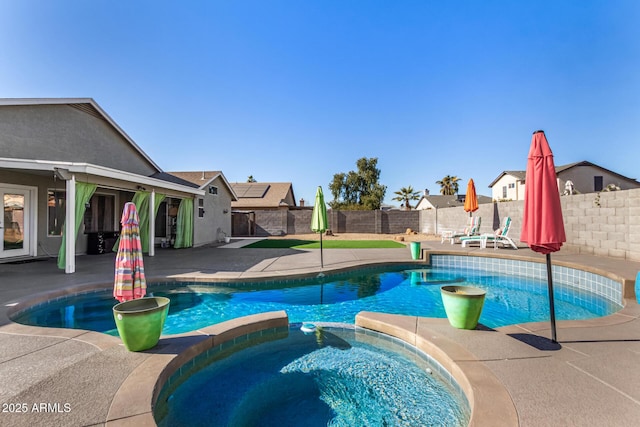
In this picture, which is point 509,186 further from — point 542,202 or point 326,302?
point 542,202

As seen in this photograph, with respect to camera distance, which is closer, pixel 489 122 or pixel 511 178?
pixel 489 122

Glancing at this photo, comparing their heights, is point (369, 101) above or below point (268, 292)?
above

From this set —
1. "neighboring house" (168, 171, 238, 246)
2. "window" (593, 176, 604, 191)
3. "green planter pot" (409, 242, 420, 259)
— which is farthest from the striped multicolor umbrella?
"window" (593, 176, 604, 191)

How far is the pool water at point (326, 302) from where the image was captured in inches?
198

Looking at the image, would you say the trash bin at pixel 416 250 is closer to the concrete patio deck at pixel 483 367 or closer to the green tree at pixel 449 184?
the concrete patio deck at pixel 483 367

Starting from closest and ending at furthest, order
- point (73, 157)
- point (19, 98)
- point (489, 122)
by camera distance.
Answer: point (19, 98) → point (73, 157) → point (489, 122)

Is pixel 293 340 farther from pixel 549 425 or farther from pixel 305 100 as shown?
pixel 305 100

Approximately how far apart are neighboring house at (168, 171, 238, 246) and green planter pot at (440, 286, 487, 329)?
41.7 feet

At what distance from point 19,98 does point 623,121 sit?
22678mm

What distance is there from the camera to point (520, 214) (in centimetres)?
1195

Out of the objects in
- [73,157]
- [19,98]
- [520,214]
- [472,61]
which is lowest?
[520,214]

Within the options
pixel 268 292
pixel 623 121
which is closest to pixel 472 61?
pixel 623 121

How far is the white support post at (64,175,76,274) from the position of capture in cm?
725

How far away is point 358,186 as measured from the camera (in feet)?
105
